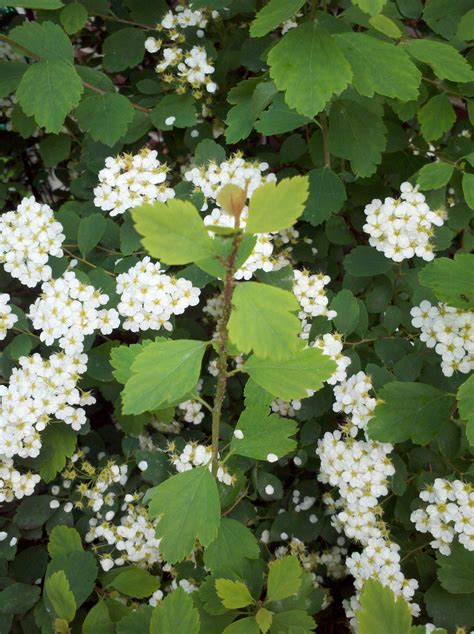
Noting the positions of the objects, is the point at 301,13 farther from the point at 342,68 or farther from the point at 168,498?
the point at 168,498

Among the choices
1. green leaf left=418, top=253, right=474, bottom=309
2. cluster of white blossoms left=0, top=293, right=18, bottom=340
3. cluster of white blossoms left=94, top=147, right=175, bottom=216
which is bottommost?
cluster of white blossoms left=0, top=293, right=18, bottom=340

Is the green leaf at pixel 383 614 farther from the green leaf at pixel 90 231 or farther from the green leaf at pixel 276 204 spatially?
the green leaf at pixel 90 231

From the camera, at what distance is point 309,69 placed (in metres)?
1.29

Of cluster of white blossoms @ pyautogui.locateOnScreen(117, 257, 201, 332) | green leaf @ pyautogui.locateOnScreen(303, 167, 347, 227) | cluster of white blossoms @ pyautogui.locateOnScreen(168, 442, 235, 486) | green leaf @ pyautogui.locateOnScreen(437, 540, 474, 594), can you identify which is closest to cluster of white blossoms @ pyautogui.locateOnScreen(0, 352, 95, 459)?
cluster of white blossoms @ pyautogui.locateOnScreen(117, 257, 201, 332)

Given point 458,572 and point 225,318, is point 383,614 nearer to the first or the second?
point 458,572

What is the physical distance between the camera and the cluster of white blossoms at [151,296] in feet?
4.55

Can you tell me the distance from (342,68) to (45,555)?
4.42 feet

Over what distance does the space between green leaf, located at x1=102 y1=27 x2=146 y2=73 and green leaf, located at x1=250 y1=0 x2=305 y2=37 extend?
1.93 feet

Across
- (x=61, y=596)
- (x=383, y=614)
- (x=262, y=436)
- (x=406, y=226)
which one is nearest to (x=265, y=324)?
(x=262, y=436)

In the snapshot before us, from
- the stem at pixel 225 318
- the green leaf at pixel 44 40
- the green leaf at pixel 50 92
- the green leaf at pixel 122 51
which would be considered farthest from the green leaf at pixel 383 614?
the green leaf at pixel 122 51

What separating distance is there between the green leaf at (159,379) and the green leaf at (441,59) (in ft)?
2.81

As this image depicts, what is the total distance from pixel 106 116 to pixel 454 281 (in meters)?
0.95

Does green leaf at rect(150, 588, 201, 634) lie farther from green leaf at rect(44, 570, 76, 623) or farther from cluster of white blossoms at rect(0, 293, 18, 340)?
cluster of white blossoms at rect(0, 293, 18, 340)

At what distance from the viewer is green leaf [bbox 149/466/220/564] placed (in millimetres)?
1161
